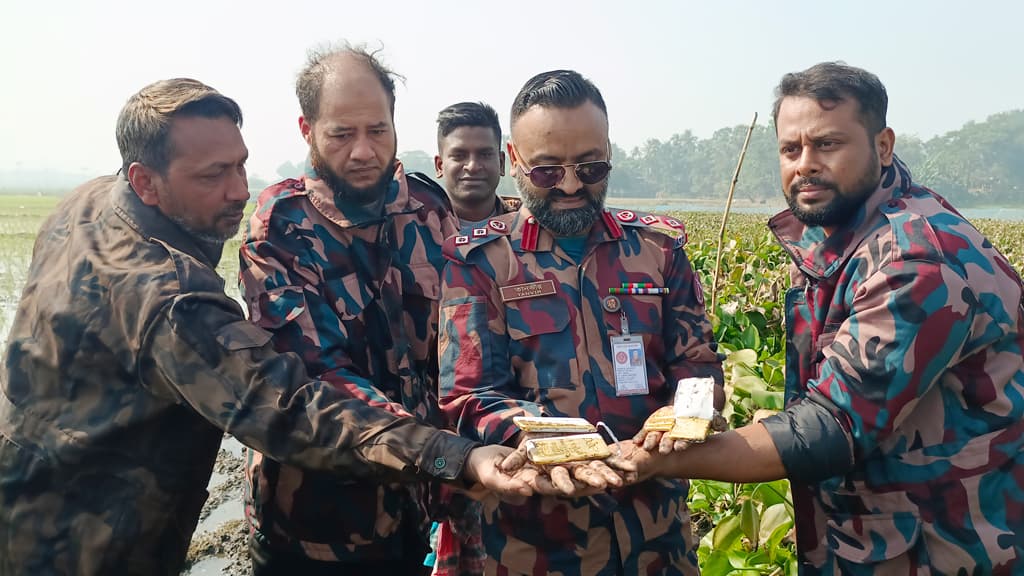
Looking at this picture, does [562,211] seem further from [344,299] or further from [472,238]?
[344,299]

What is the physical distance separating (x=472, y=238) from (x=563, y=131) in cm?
42

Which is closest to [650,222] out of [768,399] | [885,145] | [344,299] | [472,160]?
[885,145]

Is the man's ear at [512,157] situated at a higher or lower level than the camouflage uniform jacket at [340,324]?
higher

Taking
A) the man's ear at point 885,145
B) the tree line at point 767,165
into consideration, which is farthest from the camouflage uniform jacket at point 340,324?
the tree line at point 767,165

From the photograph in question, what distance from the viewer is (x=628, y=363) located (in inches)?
81.8

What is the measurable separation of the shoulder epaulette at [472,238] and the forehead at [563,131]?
25 centimetres

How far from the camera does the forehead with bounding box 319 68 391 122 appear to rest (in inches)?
92.4

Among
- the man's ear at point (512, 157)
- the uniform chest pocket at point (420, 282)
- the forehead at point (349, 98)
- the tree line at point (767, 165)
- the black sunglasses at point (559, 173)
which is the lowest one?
the tree line at point (767, 165)

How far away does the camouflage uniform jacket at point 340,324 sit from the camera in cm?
221

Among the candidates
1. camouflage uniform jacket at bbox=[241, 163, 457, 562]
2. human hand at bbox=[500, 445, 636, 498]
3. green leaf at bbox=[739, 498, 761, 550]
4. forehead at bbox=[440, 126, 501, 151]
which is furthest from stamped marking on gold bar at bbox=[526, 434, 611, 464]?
forehead at bbox=[440, 126, 501, 151]

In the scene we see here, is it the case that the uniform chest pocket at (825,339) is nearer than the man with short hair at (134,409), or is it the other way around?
the man with short hair at (134,409)

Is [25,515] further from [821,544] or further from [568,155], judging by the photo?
[821,544]

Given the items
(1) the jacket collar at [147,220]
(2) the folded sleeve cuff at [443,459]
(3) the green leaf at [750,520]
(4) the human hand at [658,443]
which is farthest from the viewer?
(3) the green leaf at [750,520]

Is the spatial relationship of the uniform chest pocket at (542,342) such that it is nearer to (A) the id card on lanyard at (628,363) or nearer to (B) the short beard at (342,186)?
(A) the id card on lanyard at (628,363)
